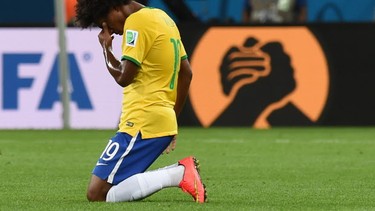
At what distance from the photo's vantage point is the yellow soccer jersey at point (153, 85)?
8578mm

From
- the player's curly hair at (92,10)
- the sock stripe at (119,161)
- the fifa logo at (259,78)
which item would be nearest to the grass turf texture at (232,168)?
the sock stripe at (119,161)

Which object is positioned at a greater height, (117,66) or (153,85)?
(117,66)

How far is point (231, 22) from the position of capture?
18.8 meters

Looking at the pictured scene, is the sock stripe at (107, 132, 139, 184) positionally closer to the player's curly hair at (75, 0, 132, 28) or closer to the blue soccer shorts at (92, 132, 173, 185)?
the blue soccer shorts at (92, 132, 173, 185)

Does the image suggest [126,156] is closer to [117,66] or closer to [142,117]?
[142,117]

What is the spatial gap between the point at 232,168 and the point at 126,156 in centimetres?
361

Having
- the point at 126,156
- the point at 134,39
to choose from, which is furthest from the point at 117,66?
the point at 126,156

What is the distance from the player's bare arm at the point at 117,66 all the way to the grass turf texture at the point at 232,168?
34.4 inches

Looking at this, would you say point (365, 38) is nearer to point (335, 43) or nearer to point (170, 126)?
point (335, 43)

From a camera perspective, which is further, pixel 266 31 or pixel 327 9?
pixel 327 9

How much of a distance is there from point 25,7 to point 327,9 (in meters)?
5.00

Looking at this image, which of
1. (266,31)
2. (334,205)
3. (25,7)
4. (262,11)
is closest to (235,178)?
(334,205)

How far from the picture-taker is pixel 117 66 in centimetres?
850

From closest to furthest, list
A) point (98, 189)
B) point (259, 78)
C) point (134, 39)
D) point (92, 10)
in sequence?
point (134, 39) → point (92, 10) → point (98, 189) → point (259, 78)
